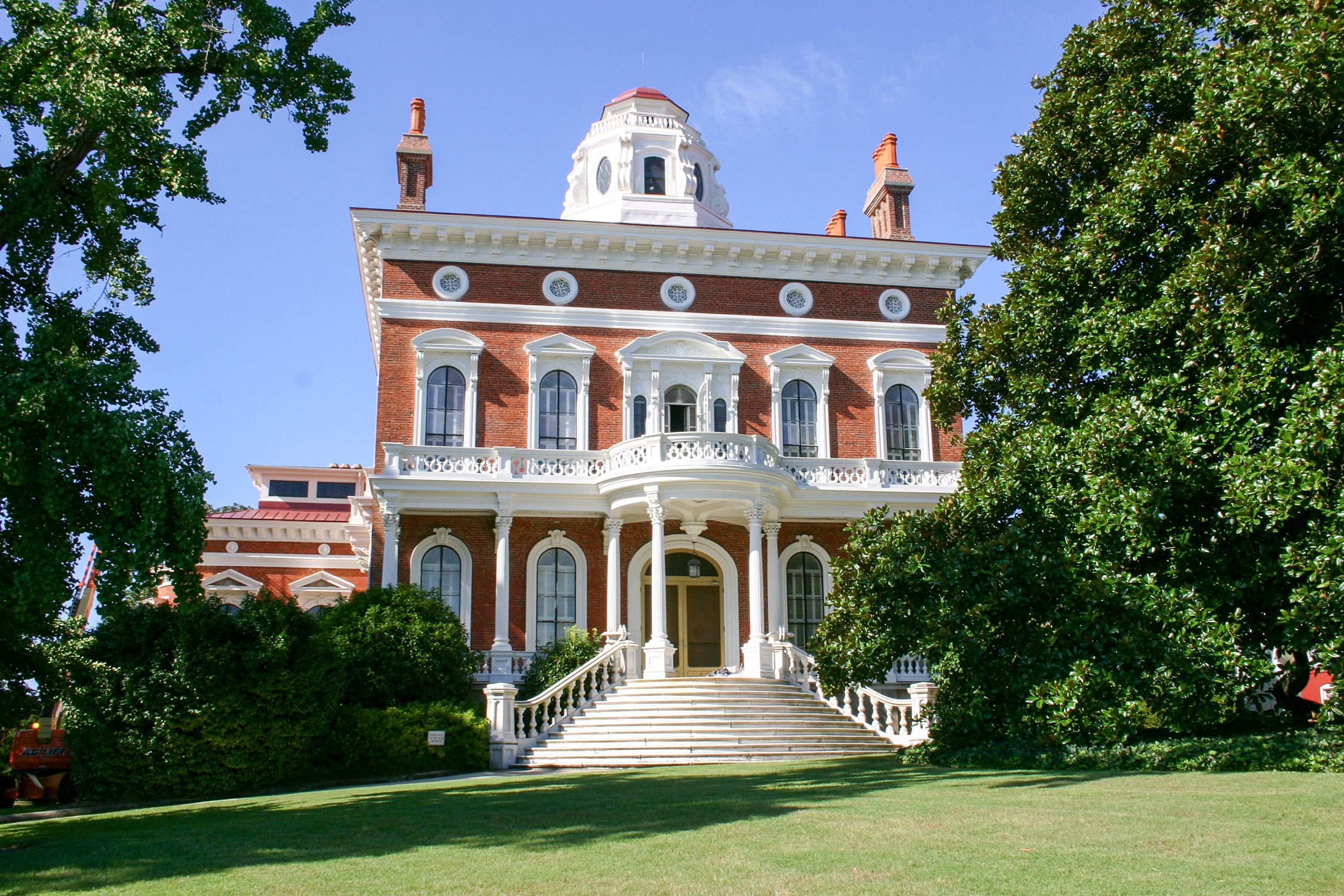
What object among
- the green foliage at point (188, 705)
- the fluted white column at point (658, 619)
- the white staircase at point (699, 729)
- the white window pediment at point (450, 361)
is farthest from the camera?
the white window pediment at point (450, 361)

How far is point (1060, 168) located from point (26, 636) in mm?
13420

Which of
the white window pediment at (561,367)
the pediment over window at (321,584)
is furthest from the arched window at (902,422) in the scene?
the pediment over window at (321,584)

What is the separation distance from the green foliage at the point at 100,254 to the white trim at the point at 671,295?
1324cm

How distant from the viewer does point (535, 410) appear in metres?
24.5

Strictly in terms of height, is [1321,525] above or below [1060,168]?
below

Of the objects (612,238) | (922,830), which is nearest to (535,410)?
(612,238)

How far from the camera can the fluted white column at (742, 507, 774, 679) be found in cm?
2067

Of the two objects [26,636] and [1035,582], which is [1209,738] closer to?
[1035,582]

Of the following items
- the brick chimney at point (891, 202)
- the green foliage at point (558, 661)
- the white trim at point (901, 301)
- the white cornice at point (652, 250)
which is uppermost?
the brick chimney at point (891, 202)

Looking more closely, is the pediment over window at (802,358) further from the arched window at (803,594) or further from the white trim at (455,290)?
the white trim at (455,290)

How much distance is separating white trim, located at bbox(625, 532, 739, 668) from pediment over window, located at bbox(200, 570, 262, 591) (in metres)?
13.2

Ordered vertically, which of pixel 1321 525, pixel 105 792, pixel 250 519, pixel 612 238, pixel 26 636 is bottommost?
pixel 105 792

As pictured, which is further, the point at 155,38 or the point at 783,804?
the point at 155,38

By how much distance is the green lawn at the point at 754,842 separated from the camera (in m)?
6.09
